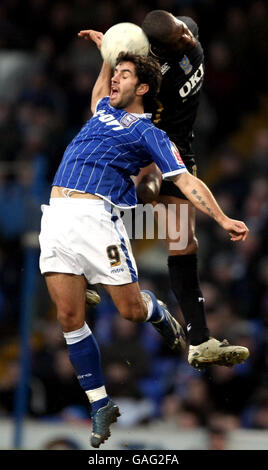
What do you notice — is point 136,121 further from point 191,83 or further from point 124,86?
point 191,83

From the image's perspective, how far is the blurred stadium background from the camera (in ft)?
29.0

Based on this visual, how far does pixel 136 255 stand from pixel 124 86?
5797mm

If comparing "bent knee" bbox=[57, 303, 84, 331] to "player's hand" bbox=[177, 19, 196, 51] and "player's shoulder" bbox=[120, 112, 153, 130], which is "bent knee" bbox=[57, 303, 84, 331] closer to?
"player's shoulder" bbox=[120, 112, 153, 130]

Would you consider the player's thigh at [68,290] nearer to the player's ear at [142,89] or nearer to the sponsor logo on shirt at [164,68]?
the player's ear at [142,89]

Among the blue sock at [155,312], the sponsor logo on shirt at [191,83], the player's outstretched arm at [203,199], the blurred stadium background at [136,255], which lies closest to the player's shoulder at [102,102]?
the sponsor logo on shirt at [191,83]

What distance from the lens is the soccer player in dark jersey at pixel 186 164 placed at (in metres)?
6.40

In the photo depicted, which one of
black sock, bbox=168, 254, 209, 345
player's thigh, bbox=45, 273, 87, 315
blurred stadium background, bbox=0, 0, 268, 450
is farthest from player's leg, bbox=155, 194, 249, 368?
blurred stadium background, bbox=0, 0, 268, 450

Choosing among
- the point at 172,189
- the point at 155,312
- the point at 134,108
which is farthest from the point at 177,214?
the point at 134,108

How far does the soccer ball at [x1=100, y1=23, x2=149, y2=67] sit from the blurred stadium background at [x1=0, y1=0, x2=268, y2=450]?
2826 mm

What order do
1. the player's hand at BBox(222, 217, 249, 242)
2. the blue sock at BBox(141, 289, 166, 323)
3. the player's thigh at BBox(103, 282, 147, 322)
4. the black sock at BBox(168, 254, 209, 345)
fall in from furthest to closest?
the black sock at BBox(168, 254, 209, 345)
the blue sock at BBox(141, 289, 166, 323)
the player's thigh at BBox(103, 282, 147, 322)
the player's hand at BBox(222, 217, 249, 242)

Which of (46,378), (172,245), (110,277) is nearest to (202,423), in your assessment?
(46,378)

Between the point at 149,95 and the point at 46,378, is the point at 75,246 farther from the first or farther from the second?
the point at 46,378

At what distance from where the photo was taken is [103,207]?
593 centimetres

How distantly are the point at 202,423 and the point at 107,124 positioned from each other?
350 centimetres
